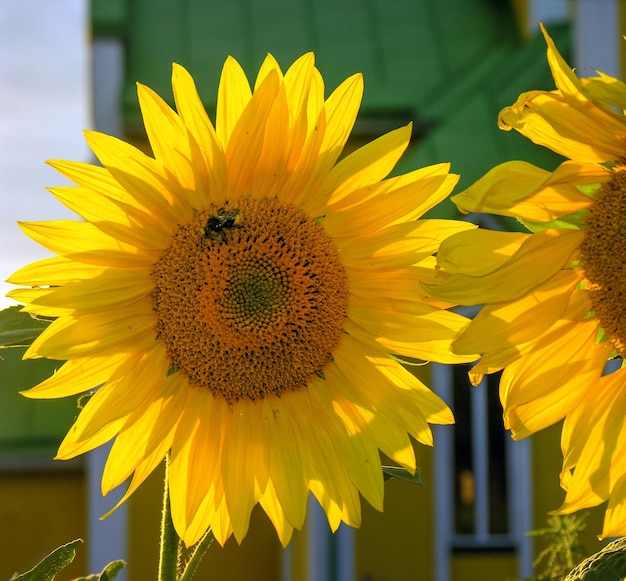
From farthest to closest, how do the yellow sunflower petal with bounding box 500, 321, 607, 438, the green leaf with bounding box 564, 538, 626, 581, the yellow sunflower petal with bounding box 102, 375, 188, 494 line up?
the yellow sunflower petal with bounding box 102, 375, 188, 494 < the yellow sunflower petal with bounding box 500, 321, 607, 438 < the green leaf with bounding box 564, 538, 626, 581

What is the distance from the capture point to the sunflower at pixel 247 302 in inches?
58.7

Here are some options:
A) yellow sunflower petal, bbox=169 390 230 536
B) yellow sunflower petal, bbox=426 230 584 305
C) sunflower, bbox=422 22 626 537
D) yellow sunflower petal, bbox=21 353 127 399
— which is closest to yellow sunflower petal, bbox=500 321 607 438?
sunflower, bbox=422 22 626 537

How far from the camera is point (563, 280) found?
140 cm

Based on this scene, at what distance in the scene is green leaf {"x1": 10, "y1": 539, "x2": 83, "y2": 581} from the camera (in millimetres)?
1453

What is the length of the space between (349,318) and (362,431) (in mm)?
163

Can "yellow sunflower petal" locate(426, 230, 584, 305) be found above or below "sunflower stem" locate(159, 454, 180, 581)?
above

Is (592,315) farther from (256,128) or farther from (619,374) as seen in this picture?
(256,128)

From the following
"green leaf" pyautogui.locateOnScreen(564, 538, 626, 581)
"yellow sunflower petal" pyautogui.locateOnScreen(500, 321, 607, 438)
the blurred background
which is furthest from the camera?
the blurred background

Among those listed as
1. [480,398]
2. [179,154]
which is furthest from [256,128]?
[480,398]

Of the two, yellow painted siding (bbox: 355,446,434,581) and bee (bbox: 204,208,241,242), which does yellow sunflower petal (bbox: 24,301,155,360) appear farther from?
yellow painted siding (bbox: 355,446,434,581)

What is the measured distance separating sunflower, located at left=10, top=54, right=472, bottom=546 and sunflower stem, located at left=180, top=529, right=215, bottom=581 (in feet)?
0.07

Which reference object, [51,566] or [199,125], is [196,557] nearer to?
[51,566]

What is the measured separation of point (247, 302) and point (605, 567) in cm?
60

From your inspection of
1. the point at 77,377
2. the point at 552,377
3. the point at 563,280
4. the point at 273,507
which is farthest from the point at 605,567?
the point at 77,377
